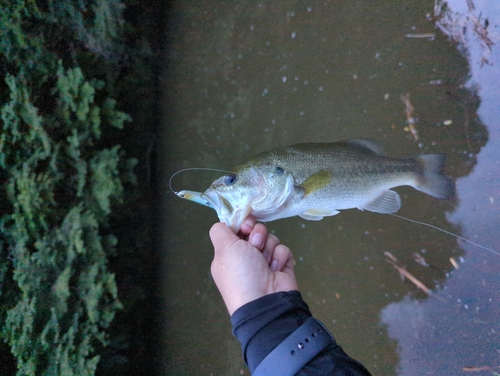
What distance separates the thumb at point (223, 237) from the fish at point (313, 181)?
0.08 m

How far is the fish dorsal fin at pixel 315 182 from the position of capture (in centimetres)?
181

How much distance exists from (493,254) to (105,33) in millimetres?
3637

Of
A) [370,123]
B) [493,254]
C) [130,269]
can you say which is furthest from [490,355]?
[130,269]

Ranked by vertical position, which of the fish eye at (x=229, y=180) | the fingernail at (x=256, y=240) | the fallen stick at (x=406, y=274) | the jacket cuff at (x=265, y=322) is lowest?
the fallen stick at (x=406, y=274)

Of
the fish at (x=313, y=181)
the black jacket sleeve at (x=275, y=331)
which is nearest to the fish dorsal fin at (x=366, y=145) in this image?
the fish at (x=313, y=181)

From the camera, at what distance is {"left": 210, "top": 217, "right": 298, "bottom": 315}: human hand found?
60.2 inches

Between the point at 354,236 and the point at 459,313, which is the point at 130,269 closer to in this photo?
the point at 354,236

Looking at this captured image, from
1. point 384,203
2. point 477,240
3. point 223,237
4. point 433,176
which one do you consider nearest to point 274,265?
point 223,237

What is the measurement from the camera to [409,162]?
2.03 m

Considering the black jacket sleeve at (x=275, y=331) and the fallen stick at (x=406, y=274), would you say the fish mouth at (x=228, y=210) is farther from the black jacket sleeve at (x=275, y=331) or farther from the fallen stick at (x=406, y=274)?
the fallen stick at (x=406, y=274)

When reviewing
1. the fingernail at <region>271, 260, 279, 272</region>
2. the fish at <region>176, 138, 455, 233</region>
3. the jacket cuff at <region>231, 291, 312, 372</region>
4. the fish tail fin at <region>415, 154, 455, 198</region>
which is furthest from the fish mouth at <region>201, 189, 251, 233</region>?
the fish tail fin at <region>415, 154, 455, 198</region>

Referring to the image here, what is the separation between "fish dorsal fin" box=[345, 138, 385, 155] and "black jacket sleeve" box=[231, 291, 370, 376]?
3.36 feet

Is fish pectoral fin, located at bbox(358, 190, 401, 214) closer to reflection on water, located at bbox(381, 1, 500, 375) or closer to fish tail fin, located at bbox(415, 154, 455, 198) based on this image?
fish tail fin, located at bbox(415, 154, 455, 198)

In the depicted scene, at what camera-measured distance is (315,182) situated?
1814mm
